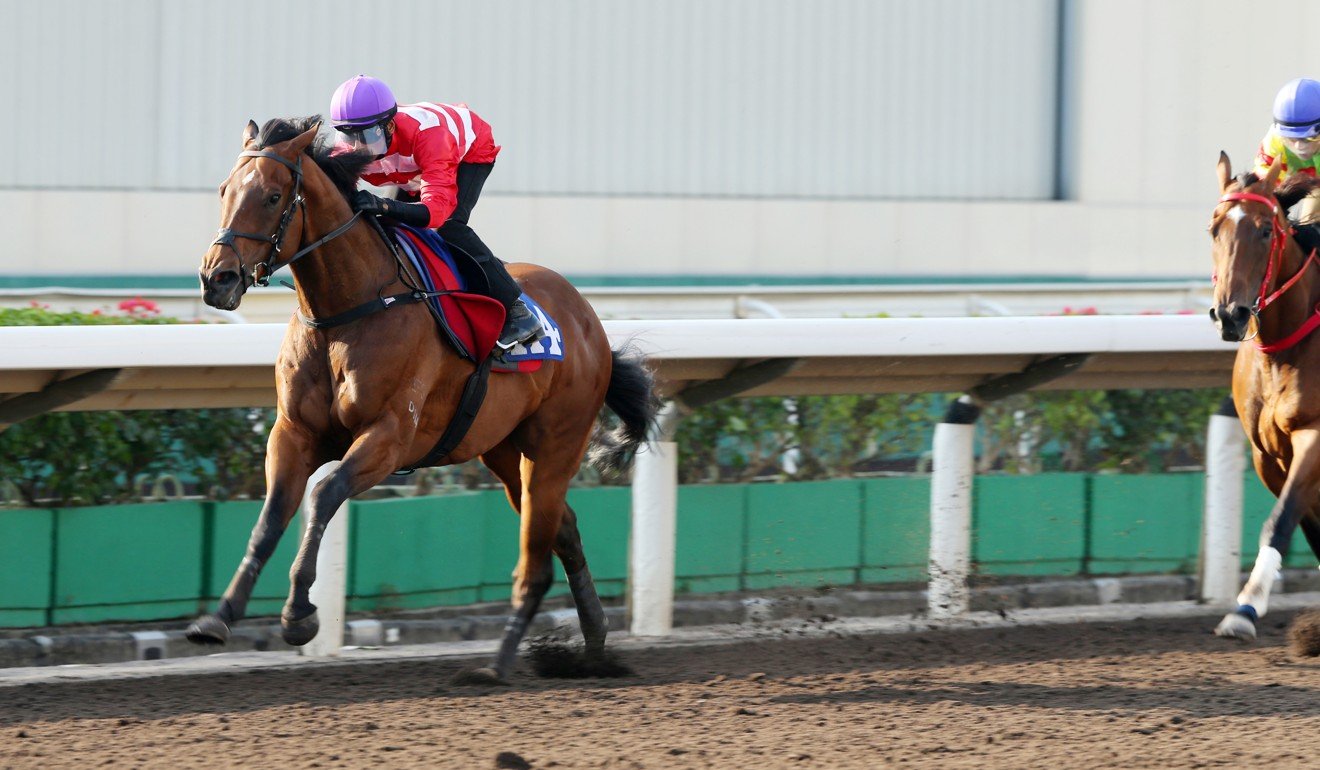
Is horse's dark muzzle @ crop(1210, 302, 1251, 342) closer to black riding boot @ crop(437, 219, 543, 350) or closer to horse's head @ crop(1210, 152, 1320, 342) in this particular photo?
horse's head @ crop(1210, 152, 1320, 342)

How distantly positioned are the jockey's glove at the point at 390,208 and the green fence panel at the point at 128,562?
139 centimetres

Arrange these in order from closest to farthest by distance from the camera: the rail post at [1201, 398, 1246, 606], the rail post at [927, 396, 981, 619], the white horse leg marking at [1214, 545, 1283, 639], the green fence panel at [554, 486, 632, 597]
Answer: the white horse leg marking at [1214, 545, 1283, 639], the green fence panel at [554, 486, 632, 597], the rail post at [927, 396, 981, 619], the rail post at [1201, 398, 1246, 606]

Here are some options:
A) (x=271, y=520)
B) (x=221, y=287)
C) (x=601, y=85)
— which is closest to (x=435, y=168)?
(x=221, y=287)

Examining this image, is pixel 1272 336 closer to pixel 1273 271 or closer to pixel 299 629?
pixel 1273 271

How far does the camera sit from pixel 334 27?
12.1m

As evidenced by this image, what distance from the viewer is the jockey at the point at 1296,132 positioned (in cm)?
557

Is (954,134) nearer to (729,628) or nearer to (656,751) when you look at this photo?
(729,628)

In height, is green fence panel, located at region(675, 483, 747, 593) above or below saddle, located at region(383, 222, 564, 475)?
below

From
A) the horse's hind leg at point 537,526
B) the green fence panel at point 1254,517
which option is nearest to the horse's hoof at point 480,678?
the horse's hind leg at point 537,526

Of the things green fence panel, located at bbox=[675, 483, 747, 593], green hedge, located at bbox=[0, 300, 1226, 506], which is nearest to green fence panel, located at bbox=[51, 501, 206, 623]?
green hedge, located at bbox=[0, 300, 1226, 506]

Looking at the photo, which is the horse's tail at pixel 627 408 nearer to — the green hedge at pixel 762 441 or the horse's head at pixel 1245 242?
the green hedge at pixel 762 441

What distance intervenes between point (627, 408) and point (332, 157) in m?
1.42

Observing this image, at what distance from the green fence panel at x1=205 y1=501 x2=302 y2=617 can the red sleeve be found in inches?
53.2

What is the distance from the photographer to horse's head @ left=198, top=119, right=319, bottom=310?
13.9ft
